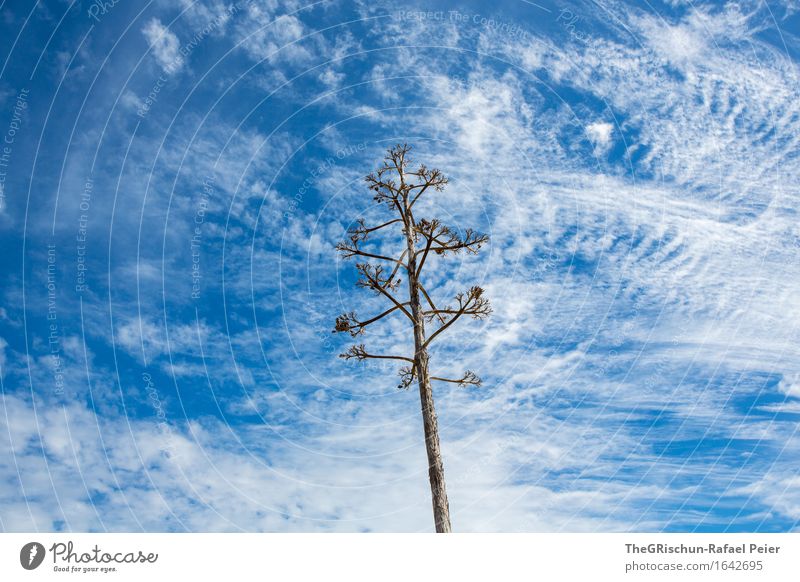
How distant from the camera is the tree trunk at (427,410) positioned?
14.0 metres

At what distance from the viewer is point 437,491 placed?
46.2 feet

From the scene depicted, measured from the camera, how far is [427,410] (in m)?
14.9

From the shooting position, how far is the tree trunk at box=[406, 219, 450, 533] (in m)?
14.0
